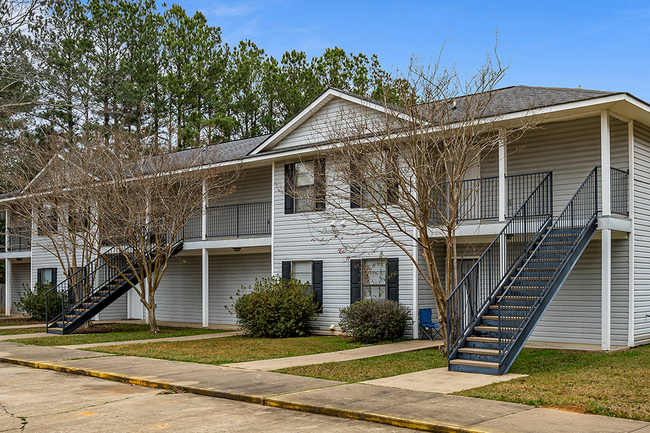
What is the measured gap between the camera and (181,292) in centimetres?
2462

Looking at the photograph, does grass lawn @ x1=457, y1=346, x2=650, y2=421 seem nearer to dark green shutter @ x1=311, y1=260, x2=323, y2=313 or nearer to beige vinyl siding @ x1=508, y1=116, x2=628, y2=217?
beige vinyl siding @ x1=508, y1=116, x2=628, y2=217

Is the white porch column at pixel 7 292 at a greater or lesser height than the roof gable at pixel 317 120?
lesser

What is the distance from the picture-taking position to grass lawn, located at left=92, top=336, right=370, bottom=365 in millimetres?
13555

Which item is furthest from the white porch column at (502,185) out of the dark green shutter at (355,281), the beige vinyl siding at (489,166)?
the dark green shutter at (355,281)

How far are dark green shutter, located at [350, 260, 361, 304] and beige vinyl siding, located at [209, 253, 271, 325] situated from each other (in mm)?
4579

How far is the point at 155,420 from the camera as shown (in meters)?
7.86

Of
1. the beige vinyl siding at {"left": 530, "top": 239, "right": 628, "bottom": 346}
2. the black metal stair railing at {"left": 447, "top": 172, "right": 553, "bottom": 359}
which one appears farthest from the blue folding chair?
the beige vinyl siding at {"left": 530, "top": 239, "right": 628, "bottom": 346}

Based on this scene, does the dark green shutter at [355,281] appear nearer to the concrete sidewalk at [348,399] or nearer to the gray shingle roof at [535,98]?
the gray shingle roof at [535,98]

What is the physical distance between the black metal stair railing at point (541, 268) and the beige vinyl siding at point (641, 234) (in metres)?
1.23

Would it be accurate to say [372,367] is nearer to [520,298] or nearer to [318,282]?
[520,298]

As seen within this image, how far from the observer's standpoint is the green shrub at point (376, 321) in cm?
1591

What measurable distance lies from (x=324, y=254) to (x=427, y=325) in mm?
3894

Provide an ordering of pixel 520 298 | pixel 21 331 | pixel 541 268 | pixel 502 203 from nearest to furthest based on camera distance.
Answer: pixel 520 298
pixel 541 268
pixel 502 203
pixel 21 331

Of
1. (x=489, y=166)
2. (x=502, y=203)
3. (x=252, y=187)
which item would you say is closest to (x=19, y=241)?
(x=252, y=187)
